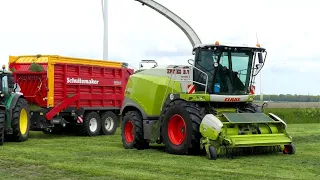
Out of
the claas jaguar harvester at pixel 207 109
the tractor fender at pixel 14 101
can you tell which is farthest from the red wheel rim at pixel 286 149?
the tractor fender at pixel 14 101

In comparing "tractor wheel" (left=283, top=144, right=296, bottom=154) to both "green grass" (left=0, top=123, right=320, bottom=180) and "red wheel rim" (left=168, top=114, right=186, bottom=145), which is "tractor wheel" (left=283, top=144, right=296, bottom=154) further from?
"red wheel rim" (left=168, top=114, right=186, bottom=145)

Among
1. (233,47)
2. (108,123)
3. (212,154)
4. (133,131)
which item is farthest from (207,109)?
(108,123)

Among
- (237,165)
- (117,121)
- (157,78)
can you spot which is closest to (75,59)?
(117,121)

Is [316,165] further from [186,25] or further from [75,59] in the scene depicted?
[186,25]

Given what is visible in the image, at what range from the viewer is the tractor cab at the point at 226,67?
13.3 metres

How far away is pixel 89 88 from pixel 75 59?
126cm

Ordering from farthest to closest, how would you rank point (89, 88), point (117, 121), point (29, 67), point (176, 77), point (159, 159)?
point (117, 121) < point (89, 88) < point (29, 67) < point (176, 77) < point (159, 159)

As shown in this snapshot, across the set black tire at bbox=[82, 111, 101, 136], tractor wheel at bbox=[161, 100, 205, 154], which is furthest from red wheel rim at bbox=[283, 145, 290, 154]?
black tire at bbox=[82, 111, 101, 136]

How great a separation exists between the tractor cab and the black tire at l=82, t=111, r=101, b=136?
7.40 m

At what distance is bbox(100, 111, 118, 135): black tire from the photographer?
20891 mm

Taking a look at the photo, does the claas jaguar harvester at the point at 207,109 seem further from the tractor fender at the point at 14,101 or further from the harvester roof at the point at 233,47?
the tractor fender at the point at 14,101

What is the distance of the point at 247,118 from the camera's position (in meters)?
12.8

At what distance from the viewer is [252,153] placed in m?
12.8

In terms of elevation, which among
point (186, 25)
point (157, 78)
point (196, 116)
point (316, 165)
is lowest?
point (316, 165)
